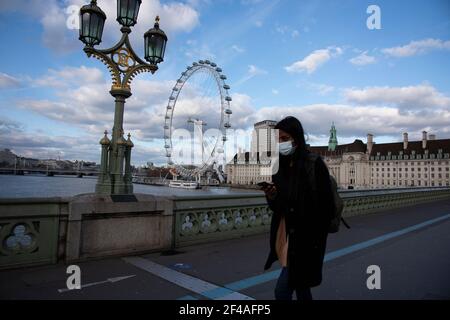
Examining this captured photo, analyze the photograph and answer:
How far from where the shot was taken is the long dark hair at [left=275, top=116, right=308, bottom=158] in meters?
3.00

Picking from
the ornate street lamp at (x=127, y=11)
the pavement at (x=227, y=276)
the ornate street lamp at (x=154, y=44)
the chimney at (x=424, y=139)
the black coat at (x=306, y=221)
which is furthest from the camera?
the chimney at (x=424, y=139)

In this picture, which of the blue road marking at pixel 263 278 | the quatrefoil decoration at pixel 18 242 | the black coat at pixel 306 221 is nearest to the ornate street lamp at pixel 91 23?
the quatrefoil decoration at pixel 18 242

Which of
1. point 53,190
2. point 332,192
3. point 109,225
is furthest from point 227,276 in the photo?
point 53,190

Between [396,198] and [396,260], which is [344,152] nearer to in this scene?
[396,198]

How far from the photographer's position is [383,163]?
132 meters

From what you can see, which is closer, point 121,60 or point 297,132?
point 297,132

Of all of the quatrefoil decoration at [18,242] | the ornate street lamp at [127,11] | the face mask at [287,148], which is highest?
the ornate street lamp at [127,11]

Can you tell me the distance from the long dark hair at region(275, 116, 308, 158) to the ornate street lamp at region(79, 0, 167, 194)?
15.3 feet

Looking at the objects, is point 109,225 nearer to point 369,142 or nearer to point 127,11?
point 127,11

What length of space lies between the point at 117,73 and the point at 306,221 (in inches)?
223

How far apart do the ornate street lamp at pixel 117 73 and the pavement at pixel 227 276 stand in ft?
6.35

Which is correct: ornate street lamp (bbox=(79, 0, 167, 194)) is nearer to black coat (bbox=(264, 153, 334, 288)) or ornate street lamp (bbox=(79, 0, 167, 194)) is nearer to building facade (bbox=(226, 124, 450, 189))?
black coat (bbox=(264, 153, 334, 288))

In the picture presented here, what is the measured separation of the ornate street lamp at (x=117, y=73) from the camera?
6738 millimetres

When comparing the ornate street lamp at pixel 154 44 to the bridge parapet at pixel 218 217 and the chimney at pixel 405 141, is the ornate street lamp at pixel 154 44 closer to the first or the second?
the bridge parapet at pixel 218 217
